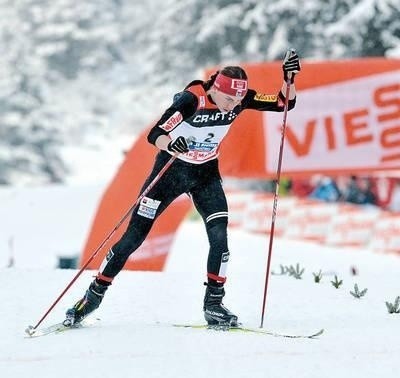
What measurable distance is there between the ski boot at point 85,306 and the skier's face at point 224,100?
4.64ft

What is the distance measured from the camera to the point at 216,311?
218 inches

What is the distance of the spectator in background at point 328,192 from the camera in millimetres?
18797

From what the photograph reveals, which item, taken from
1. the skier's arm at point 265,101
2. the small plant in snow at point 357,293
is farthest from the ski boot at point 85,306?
the small plant in snow at point 357,293

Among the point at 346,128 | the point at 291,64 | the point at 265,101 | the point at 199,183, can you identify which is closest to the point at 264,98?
the point at 265,101

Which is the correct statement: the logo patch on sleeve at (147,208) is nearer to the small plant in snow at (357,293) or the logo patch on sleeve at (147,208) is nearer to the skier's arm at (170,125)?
the skier's arm at (170,125)

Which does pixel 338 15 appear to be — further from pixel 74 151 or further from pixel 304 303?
pixel 74 151

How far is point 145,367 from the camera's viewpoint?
4504 millimetres

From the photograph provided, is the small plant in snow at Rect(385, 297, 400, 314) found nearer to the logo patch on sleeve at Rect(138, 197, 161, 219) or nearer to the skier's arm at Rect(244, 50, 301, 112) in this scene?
the skier's arm at Rect(244, 50, 301, 112)

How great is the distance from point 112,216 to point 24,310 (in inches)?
175

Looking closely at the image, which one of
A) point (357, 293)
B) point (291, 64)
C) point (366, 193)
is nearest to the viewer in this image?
point (291, 64)

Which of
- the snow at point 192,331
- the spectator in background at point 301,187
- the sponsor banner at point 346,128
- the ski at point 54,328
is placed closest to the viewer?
the snow at point 192,331

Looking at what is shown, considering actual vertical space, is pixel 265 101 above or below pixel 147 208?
above

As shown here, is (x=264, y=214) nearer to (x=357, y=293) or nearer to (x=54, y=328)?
(x=357, y=293)

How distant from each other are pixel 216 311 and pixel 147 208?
0.82m
